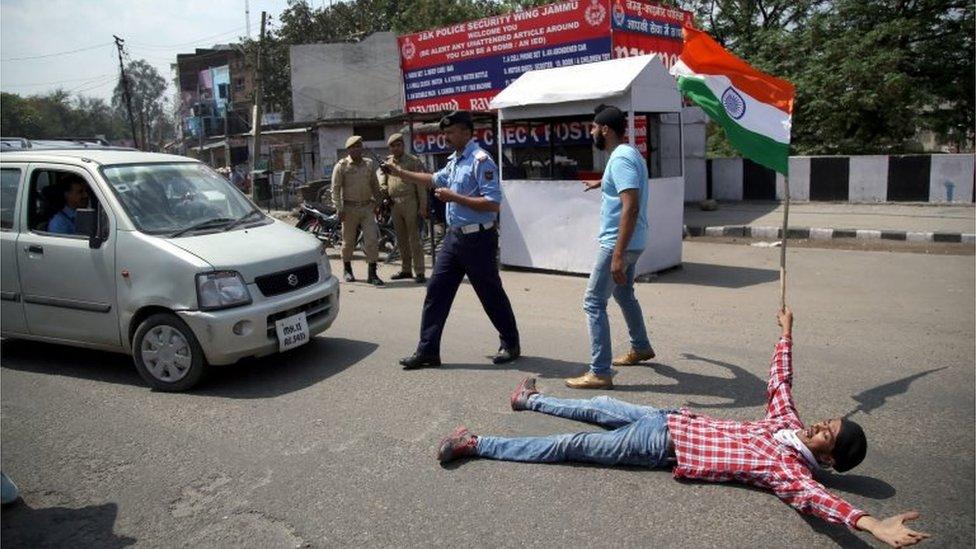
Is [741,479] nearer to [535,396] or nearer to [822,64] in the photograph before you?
[535,396]

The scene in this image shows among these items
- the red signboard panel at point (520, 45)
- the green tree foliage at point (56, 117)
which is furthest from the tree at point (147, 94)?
the red signboard panel at point (520, 45)

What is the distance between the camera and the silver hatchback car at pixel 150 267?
192 inches

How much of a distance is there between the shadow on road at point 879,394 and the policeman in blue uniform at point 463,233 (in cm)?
243

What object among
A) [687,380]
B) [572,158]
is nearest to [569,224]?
[572,158]

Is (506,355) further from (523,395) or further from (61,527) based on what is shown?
(61,527)

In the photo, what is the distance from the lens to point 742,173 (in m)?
17.0

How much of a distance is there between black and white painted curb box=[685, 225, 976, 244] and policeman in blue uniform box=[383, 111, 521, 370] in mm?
7278

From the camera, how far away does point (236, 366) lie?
5.62m

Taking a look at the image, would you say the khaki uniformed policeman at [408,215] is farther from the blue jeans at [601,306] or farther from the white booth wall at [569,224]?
the blue jeans at [601,306]

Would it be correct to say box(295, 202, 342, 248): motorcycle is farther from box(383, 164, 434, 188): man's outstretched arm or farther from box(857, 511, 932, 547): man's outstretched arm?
box(857, 511, 932, 547): man's outstretched arm

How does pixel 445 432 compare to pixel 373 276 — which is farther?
pixel 373 276

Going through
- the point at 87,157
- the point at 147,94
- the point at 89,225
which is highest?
the point at 147,94

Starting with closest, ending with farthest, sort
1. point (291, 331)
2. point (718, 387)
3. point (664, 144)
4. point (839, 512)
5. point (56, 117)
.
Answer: point (839, 512) < point (718, 387) < point (291, 331) < point (664, 144) < point (56, 117)

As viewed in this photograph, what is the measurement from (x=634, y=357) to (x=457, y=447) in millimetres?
2001
